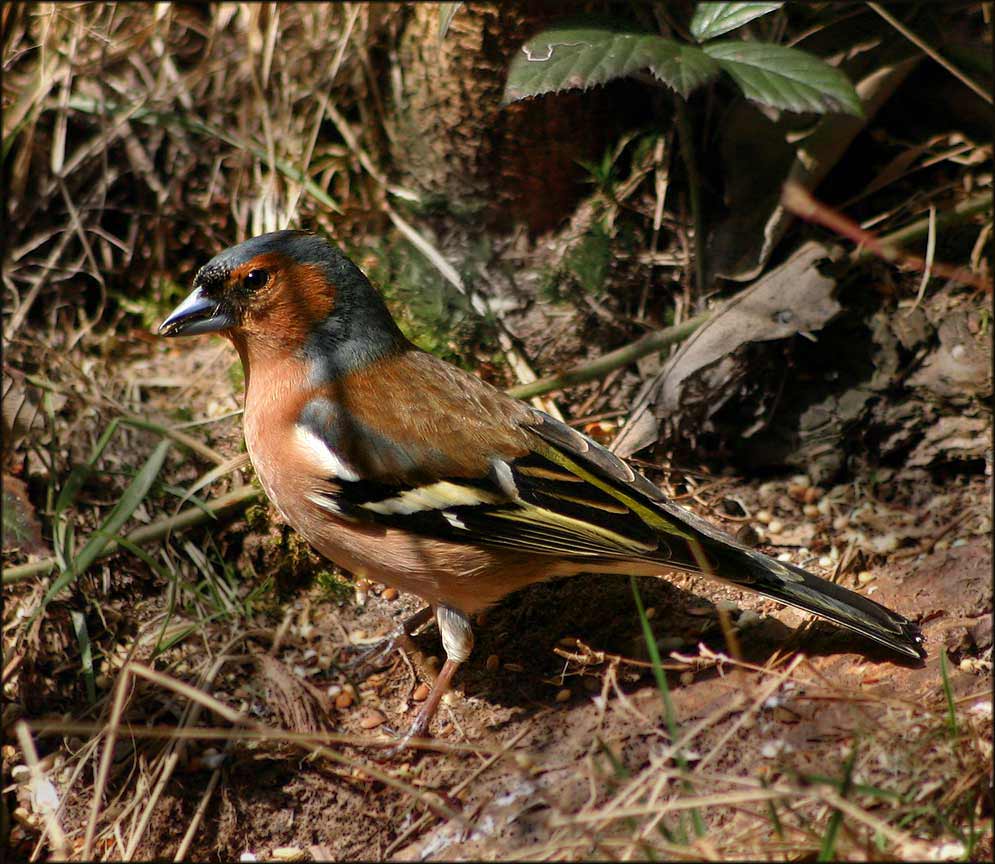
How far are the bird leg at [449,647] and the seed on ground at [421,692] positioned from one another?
6.6 inches

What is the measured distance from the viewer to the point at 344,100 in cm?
507

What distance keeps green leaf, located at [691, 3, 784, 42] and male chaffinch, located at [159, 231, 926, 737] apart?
1486 mm

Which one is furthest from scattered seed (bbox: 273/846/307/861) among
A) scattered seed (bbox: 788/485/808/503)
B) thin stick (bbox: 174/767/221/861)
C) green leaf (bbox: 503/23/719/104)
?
green leaf (bbox: 503/23/719/104)

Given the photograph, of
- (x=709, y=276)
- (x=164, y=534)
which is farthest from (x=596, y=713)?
(x=709, y=276)

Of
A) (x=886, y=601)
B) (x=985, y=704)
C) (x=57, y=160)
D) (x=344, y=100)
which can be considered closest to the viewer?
(x=985, y=704)

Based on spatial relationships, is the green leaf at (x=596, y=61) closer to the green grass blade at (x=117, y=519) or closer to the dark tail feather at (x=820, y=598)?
the dark tail feather at (x=820, y=598)

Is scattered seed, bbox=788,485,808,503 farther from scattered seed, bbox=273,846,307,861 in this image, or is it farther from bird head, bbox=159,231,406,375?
scattered seed, bbox=273,846,307,861

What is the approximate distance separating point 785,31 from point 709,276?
103 centimetres

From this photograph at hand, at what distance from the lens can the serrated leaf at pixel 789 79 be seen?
11.5 feet

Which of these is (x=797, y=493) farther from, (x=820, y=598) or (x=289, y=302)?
(x=289, y=302)

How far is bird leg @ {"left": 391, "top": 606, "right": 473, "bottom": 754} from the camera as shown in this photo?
342 cm

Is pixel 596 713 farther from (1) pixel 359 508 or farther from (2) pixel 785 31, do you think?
(2) pixel 785 31

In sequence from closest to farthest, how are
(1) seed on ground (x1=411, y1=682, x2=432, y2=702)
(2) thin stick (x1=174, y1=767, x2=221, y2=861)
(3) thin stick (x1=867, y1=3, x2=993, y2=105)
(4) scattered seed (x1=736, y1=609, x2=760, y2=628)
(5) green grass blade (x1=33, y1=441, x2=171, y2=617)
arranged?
(2) thin stick (x1=174, y1=767, x2=221, y2=861) → (5) green grass blade (x1=33, y1=441, x2=171, y2=617) → (4) scattered seed (x1=736, y1=609, x2=760, y2=628) → (1) seed on ground (x1=411, y1=682, x2=432, y2=702) → (3) thin stick (x1=867, y1=3, x2=993, y2=105)

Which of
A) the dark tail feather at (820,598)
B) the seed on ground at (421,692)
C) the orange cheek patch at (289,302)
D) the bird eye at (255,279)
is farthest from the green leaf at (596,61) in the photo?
the seed on ground at (421,692)
